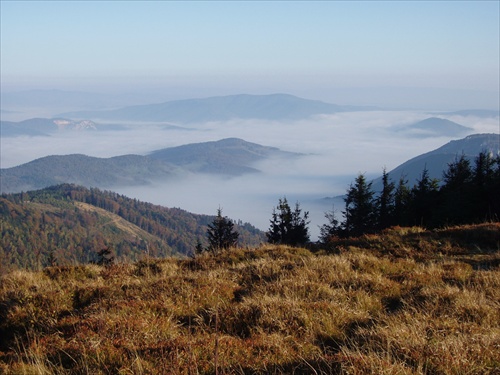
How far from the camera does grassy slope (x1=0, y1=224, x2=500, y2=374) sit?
4.37 meters

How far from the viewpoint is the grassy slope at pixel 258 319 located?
4.37m

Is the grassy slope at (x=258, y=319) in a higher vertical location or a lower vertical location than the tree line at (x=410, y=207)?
higher

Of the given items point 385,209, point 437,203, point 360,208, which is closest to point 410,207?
point 437,203

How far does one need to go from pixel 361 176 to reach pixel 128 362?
49785 millimetres

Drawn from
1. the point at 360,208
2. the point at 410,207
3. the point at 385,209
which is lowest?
the point at 385,209

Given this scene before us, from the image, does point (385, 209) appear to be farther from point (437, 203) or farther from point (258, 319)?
point (258, 319)

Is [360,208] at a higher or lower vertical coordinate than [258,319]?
lower

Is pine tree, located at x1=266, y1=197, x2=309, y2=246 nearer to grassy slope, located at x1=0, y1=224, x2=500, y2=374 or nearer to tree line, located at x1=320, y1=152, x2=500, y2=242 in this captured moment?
tree line, located at x1=320, y1=152, x2=500, y2=242

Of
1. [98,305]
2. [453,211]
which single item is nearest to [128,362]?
[98,305]

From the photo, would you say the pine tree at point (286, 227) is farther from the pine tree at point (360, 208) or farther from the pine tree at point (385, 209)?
the pine tree at point (385, 209)

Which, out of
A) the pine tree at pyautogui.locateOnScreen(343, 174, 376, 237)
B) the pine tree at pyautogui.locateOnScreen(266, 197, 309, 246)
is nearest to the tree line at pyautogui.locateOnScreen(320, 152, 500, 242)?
the pine tree at pyautogui.locateOnScreen(343, 174, 376, 237)

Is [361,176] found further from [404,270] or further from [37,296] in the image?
[37,296]

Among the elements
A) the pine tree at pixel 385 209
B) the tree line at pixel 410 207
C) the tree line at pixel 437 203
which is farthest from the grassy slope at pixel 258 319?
the pine tree at pixel 385 209

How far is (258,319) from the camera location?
5.98 metres
